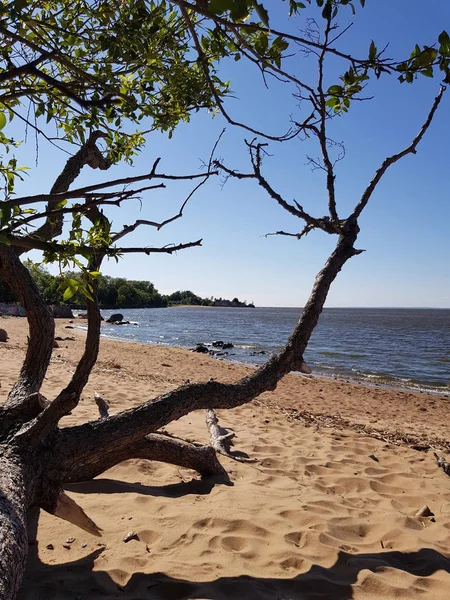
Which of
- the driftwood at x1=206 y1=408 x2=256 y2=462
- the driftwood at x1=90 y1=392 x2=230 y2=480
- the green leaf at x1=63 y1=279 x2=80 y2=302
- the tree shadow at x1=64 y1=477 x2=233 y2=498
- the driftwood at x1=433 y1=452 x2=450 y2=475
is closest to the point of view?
the green leaf at x1=63 y1=279 x2=80 y2=302

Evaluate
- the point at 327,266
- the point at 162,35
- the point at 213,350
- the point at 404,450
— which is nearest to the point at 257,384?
the point at 327,266

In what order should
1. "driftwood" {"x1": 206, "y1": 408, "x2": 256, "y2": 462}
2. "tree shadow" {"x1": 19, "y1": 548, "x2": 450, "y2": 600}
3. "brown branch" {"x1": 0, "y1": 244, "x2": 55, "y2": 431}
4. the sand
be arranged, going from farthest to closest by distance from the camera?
"driftwood" {"x1": 206, "y1": 408, "x2": 256, "y2": 462} → "brown branch" {"x1": 0, "y1": 244, "x2": 55, "y2": 431} → the sand → "tree shadow" {"x1": 19, "y1": 548, "x2": 450, "y2": 600}

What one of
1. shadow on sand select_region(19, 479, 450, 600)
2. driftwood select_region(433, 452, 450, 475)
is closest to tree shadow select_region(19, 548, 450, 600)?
shadow on sand select_region(19, 479, 450, 600)

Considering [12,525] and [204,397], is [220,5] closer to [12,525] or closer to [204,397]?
[12,525]

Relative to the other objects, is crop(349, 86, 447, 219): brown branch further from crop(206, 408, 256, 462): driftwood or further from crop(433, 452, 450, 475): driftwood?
crop(433, 452, 450, 475): driftwood

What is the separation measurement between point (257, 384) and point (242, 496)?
3.99 ft

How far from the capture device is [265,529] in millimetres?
3232

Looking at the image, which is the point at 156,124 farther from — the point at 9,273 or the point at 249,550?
the point at 249,550

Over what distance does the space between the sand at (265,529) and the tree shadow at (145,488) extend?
0.02 metres

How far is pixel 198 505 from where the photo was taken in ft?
11.7

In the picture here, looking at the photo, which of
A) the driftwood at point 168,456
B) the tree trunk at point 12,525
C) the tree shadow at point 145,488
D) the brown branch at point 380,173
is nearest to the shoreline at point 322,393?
the tree shadow at point 145,488

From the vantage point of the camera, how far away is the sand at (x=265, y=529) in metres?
2.56

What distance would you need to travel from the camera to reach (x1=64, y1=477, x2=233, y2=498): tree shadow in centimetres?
373

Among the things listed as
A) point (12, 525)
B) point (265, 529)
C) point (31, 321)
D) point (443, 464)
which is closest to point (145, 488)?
point (265, 529)
